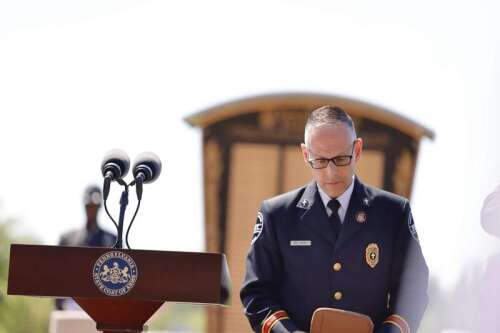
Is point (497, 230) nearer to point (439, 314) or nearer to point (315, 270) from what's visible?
point (439, 314)

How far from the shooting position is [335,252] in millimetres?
3748

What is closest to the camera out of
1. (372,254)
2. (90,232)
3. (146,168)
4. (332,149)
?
(332,149)

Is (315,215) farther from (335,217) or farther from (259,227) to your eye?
(259,227)

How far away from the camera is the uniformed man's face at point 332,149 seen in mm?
3564

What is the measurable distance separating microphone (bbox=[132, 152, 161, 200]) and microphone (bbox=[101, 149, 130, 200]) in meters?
0.04

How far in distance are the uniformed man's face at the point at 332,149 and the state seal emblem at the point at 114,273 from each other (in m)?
0.70

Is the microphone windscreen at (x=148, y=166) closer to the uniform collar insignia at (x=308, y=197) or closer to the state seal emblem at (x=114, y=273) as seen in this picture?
the state seal emblem at (x=114, y=273)

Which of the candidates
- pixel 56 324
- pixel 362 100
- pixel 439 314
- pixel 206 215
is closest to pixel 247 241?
pixel 206 215

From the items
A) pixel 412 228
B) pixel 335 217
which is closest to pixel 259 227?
pixel 335 217

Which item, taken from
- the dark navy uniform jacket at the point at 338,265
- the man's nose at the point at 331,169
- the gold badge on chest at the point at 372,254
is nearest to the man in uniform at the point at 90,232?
A: the dark navy uniform jacket at the point at 338,265

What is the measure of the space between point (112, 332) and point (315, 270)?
726 millimetres

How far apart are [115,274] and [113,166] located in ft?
1.56

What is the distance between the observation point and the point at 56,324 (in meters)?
7.85

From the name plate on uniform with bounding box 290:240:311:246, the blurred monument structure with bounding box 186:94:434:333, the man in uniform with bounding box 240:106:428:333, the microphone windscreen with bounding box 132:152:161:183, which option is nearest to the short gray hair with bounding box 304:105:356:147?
the man in uniform with bounding box 240:106:428:333
